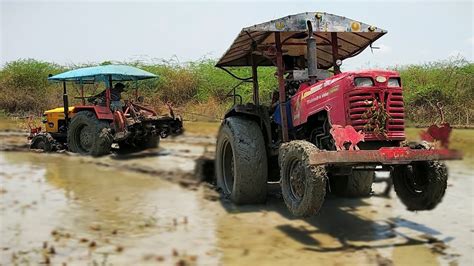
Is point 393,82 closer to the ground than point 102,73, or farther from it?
closer to the ground

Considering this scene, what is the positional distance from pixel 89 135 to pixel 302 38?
6202 mm

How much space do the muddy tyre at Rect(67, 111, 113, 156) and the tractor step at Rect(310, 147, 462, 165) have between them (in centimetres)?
688

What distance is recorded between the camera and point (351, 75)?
520cm

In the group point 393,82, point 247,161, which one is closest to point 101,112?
point 247,161


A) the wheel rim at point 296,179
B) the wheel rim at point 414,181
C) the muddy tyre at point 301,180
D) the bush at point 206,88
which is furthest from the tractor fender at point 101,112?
the wheel rim at point 414,181

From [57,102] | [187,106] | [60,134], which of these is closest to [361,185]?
[60,134]

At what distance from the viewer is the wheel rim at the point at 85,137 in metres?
11.3

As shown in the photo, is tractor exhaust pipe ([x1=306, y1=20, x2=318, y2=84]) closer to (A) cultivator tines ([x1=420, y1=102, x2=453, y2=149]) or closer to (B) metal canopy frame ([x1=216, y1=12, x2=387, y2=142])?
(B) metal canopy frame ([x1=216, y1=12, x2=387, y2=142])

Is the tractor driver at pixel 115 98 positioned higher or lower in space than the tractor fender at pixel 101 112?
higher

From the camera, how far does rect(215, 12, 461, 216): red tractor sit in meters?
5.05

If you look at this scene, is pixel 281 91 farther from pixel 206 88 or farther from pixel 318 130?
pixel 206 88

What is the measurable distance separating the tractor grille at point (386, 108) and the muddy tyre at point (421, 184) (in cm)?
49

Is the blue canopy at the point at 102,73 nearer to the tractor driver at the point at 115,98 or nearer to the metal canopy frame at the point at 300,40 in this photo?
the tractor driver at the point at 115,98

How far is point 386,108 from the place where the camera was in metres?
5.27
